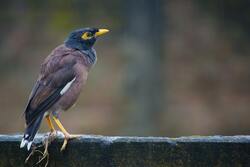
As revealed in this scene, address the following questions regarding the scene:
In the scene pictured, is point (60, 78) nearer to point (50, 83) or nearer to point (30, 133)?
point (50, 83)

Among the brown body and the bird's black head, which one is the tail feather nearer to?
the brown body

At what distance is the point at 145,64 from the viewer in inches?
566

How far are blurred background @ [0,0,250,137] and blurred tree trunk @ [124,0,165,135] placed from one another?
2 cm

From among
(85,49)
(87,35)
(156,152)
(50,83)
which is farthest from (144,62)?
(156,152)

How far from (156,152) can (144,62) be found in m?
8.16

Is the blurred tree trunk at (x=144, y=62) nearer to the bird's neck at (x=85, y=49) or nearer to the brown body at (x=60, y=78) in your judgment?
the bird's neck at (x=85, y=49)

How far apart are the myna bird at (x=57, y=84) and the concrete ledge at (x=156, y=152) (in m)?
0.53

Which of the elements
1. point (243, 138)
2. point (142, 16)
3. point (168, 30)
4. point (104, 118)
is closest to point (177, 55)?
point (168, 30)

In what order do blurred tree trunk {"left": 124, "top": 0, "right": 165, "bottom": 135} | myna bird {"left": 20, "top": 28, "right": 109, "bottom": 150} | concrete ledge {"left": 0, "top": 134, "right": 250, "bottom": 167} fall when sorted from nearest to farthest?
1. concrete ledge {"left": 0, "top": 134, "right": 250, "bottom": 167}
2. myna bird {"left": 20, "top": 28, "right": 109, "bottom": 150}
3. blurred tree trunk {"left": 124, "top": 0, "right": 165, "bottom": 135}

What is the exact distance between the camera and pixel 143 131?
13.9m

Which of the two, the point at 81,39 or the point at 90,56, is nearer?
the point at 90,56

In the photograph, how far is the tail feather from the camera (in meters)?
6.47

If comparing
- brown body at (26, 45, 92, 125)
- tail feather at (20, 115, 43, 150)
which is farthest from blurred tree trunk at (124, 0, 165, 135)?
tail feather at (20, 115, 43, 150)

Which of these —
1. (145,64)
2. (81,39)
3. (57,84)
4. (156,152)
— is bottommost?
(145,64)
